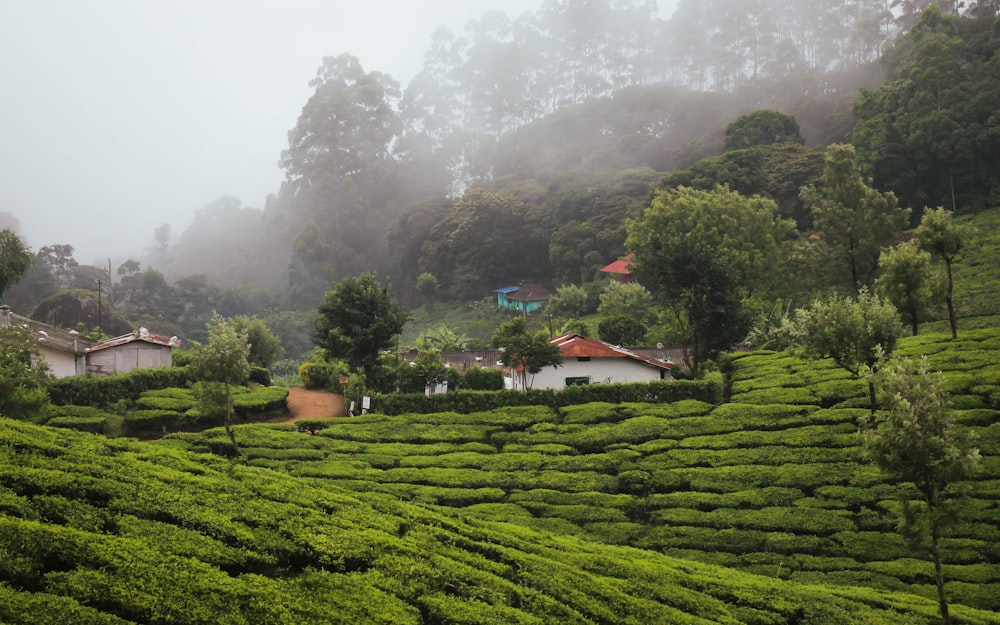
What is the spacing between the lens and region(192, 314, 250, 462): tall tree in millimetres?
23703

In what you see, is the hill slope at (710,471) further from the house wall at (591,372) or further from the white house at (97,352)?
the white house at (97,352)

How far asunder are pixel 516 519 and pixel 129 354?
2395 cm

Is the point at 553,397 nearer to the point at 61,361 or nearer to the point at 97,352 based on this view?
the point at 97,352

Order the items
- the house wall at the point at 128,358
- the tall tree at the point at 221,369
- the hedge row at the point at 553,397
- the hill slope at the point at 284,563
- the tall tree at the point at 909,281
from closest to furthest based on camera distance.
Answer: the hill slope at the point at 284,563 → the tall tree at the point at 221,369 → the tall tree at the point at 909,281 → the hedge row at the point at 553,397 → the house wall at the point at 128,358

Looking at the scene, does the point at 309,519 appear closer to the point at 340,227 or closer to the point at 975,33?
the point at 975,33

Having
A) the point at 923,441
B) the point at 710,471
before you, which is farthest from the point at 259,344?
the point at 923,441

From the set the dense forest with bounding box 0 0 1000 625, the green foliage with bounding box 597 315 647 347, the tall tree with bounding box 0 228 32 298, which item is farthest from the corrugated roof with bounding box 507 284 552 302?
the tall tree with bounding box 0 228 32 298

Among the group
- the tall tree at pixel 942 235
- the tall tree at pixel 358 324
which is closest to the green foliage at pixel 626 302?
the tall tree at pixel 358 324

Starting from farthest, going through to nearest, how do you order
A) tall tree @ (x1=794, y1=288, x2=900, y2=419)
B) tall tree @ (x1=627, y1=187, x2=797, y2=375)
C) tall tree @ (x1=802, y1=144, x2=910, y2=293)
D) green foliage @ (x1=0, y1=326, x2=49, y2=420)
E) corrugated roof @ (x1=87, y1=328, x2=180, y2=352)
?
tall tree @ (x1=802, y1=144, x2=910, y2=293)
corrugated roof @ (x1=87, y1=328, x2=180, y2=352)
tall tree @ (x1=627, y1=187, x2=797, y2=375)
tall tree @ (x1=794, y1=288, x2=900, y2=419)
green foliage @ (x1=0, y1=326, x2=49, y2=420)

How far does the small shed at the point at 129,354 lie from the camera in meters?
33.9

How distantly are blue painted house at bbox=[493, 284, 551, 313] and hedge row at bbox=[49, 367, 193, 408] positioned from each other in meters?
34.8

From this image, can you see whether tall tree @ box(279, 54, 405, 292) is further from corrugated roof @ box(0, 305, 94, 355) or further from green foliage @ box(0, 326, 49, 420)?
green foliage @ box(0, 326, 49, 420)

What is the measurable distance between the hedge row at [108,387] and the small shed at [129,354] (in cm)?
282

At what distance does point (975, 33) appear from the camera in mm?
55781
